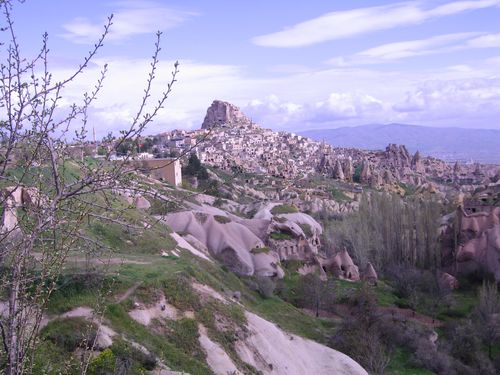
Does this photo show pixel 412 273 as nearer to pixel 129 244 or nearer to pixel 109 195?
pixel 129 244

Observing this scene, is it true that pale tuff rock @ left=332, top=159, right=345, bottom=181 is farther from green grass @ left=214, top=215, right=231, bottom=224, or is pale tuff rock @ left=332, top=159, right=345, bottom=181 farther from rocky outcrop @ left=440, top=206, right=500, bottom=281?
green grass @ left=214, top=215, right=231, bottom=224

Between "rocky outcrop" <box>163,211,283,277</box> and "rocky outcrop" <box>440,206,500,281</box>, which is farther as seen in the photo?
"rocky outcrop" <box>440,206,500,281</box>

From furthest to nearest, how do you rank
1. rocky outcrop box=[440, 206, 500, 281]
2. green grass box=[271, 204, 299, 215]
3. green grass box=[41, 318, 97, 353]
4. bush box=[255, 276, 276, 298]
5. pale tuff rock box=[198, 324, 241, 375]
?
green grass box=[271, 204, 299, 215] → rocky outcrop box=[440, 206, 500, 281] → bush box=[255, 276, 276, 298] → pale tuff rock box=[198, 324, 241, 375] → green grass box=[41, 318, 97, 353]

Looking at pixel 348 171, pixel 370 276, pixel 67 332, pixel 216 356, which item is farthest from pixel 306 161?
pixel 67 332

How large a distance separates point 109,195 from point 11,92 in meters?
0.92

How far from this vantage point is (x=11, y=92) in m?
3.52

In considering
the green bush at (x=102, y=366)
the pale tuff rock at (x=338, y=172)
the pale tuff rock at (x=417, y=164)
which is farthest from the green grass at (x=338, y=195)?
the green bush at (x=102, y=366)

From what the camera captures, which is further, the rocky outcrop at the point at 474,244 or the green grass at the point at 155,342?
the rocky outcrop at the point at 474,244

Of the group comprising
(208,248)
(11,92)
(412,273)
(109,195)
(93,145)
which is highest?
(11,92)

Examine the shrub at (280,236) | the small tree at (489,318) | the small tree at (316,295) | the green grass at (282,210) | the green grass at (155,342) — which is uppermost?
the green grass at (155,342)

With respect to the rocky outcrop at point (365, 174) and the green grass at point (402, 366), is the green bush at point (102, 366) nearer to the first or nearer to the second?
the green grass at point (402, 366)

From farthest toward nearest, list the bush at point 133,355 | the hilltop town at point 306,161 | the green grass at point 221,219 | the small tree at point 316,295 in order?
the hilltop town at point 306,161 < the green grass at point 221,219 < the small tree at point 316,295 < the bush at point 133,355

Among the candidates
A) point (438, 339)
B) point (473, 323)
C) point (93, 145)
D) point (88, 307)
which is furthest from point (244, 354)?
point (473, 323)

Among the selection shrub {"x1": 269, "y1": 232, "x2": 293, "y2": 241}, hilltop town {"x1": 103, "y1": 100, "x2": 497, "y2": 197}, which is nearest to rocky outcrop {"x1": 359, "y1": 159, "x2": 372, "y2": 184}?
hilltop town {"x1": 103, "y1": 100, "x2": 497, "y2": 197}
